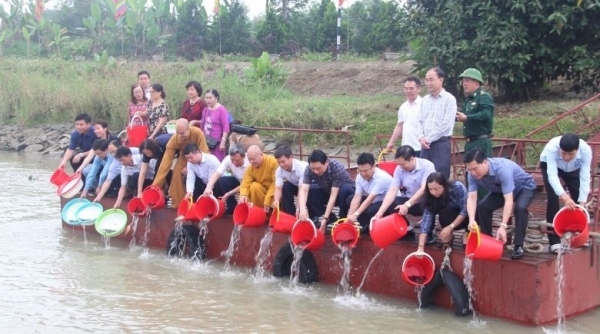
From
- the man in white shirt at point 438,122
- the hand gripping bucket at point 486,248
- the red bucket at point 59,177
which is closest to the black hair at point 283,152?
the man in white shirt at point 438,122

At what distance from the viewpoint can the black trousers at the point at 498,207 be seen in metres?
7.16

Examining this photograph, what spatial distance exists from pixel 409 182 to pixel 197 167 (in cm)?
302

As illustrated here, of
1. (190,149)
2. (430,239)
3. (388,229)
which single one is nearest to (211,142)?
(190,149)

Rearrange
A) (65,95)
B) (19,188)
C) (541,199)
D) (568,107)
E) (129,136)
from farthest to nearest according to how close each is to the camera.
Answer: (65,95) → (19,188) → (568,107) → (129,136) → (541,199)

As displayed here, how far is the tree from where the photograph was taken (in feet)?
47.0

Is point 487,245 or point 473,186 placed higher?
point 473,186

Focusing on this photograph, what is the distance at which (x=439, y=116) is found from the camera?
8.34m

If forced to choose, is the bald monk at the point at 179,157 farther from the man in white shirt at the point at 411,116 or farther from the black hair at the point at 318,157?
the man in white shirt at the point at 411,116

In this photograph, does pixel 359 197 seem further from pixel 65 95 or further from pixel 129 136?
pixel 65 95

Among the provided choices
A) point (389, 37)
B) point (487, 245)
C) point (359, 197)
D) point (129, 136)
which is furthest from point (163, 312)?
point (389, 37)

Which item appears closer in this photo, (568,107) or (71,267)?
(71,267)

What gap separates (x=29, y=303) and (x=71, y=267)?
157 cm

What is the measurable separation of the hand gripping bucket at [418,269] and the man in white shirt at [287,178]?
1695mm

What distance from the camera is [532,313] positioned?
6.98 meters
